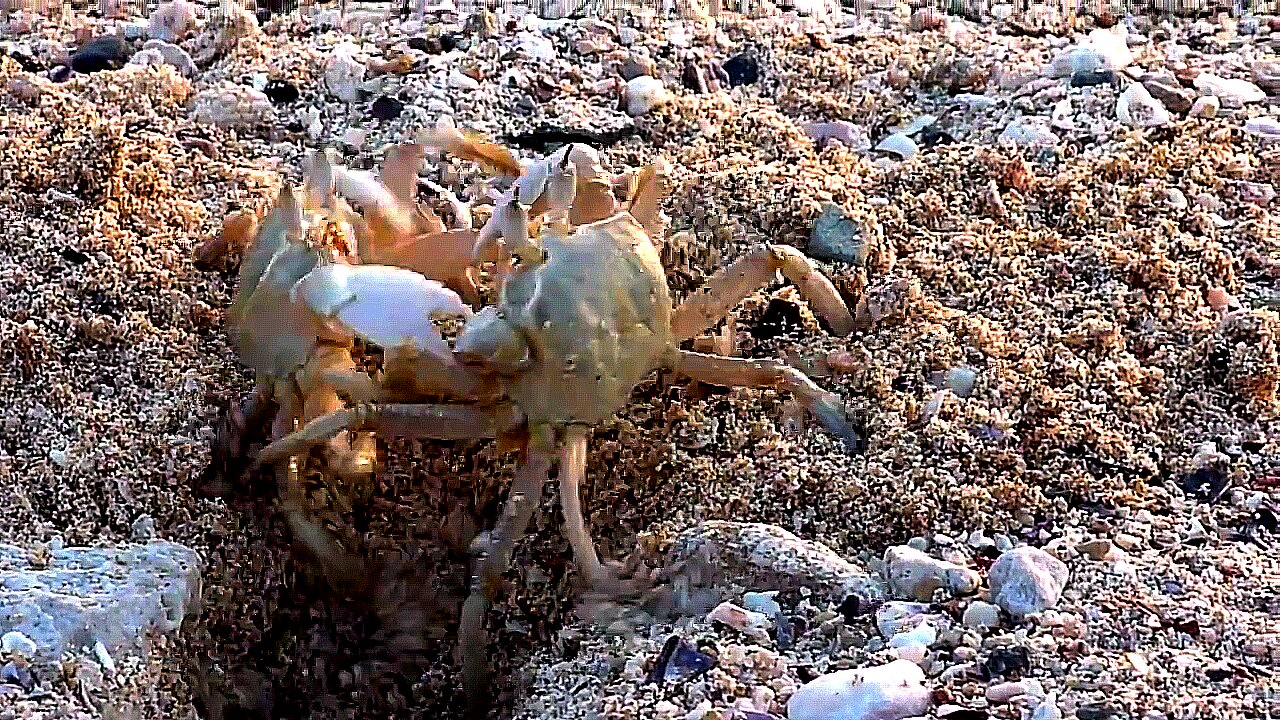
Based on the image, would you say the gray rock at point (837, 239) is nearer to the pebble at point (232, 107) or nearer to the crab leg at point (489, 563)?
the crab leg at point (489, 563)

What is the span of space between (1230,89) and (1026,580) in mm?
1539

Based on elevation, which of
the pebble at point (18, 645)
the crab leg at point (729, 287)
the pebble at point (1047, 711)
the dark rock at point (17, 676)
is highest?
the crab leg at point (729, 287)

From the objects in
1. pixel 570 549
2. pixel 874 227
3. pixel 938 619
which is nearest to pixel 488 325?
pixel 570 549

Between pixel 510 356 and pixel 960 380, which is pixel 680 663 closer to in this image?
pixel 510 356

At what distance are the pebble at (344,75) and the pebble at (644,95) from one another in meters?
0.51

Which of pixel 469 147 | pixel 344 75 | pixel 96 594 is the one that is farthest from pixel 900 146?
pixel 96 594

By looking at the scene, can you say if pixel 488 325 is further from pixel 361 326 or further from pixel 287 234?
pixel 287 234

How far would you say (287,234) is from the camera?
2.02 meters

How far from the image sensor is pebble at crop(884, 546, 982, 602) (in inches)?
71.3

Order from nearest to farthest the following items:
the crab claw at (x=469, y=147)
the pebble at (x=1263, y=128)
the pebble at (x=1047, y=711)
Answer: the pebble at (x=1047, y=711) → the crab claw at (x=469, y=147) → the pebble at (x=1263, y=128)

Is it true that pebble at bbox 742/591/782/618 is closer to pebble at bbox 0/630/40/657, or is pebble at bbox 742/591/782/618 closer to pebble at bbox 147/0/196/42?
pebble at bbox 0/630/40/657

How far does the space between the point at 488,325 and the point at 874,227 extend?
795 millimetres

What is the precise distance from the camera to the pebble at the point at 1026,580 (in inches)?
69.6

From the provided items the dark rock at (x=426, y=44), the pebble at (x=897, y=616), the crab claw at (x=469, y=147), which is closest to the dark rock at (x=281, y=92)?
the dark rock at (x=426, y=44)
